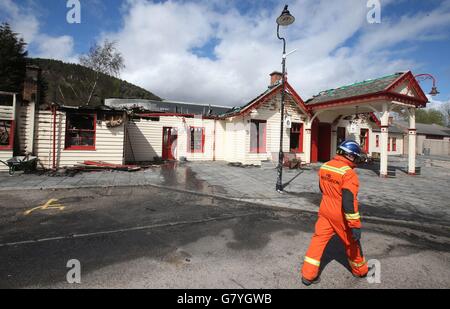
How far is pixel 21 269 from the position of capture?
305 centimetres

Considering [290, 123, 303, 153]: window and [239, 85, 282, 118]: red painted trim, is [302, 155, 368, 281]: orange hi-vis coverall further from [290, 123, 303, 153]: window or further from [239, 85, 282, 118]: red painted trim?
[290, 123, 303, 153]: window

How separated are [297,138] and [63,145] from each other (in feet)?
45.4

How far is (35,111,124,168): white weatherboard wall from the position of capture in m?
10.7

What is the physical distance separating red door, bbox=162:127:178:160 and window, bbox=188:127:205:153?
1.05m

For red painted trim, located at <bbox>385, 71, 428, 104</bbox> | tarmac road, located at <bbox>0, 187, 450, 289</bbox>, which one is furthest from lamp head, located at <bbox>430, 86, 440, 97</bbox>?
tarmac road, located at <bbox>0, 187, 450, 289</bbox>

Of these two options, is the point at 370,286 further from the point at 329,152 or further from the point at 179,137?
the point at 329,152

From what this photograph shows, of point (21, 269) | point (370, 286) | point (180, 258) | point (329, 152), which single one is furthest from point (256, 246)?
point (329, 152)

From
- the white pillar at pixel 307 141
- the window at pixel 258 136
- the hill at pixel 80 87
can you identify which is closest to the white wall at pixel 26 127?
the window at pixel 258 136

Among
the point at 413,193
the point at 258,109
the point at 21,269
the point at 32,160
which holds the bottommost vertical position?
the point at 21,269

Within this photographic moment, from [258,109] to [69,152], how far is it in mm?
10653

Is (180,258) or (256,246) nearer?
(180,258)

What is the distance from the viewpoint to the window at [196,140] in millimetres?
16436

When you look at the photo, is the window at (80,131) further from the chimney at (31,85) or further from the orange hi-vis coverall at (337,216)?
the orange hi-vis coverall at (337,216)

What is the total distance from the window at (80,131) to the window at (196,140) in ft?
21.1
